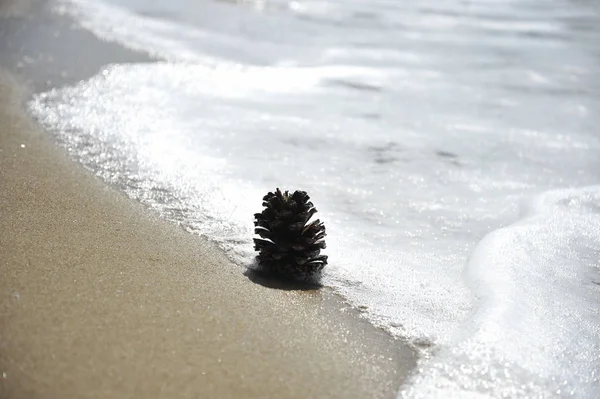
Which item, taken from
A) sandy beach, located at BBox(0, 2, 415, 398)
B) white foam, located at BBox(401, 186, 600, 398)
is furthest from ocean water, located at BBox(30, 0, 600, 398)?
sandy beach, located at BBox(0, 2, 415, 398)

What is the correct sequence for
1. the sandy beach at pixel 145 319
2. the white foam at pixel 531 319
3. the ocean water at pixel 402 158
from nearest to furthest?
the sandy beach at pixel 145 319 → the white foam at pixel 531 319 → the ocean water at pixel 402 158

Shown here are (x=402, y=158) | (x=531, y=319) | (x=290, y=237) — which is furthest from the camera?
(x=402, y=158)

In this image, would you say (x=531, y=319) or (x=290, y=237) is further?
(x=290, y=237)

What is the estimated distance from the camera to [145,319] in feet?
5.91

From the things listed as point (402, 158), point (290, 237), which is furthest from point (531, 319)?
point (402, 158)

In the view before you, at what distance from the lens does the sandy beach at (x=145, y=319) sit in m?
1.60

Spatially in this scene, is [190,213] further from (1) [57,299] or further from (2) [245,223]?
(1) [57,299]

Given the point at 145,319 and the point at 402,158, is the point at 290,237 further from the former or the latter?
the point at 402,158

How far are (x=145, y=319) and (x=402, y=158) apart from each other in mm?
1907

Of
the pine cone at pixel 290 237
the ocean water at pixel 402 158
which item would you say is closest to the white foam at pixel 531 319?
the ocean water at pixel 402 158

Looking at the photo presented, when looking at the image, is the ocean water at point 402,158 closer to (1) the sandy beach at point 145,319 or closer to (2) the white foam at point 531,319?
(2) the white foam at point 531,319

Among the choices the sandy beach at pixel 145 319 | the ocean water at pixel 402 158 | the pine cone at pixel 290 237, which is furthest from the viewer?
the pine cone at pixel 290 237

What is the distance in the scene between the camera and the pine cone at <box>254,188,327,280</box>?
2139mm

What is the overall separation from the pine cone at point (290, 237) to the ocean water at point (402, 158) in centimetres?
10
